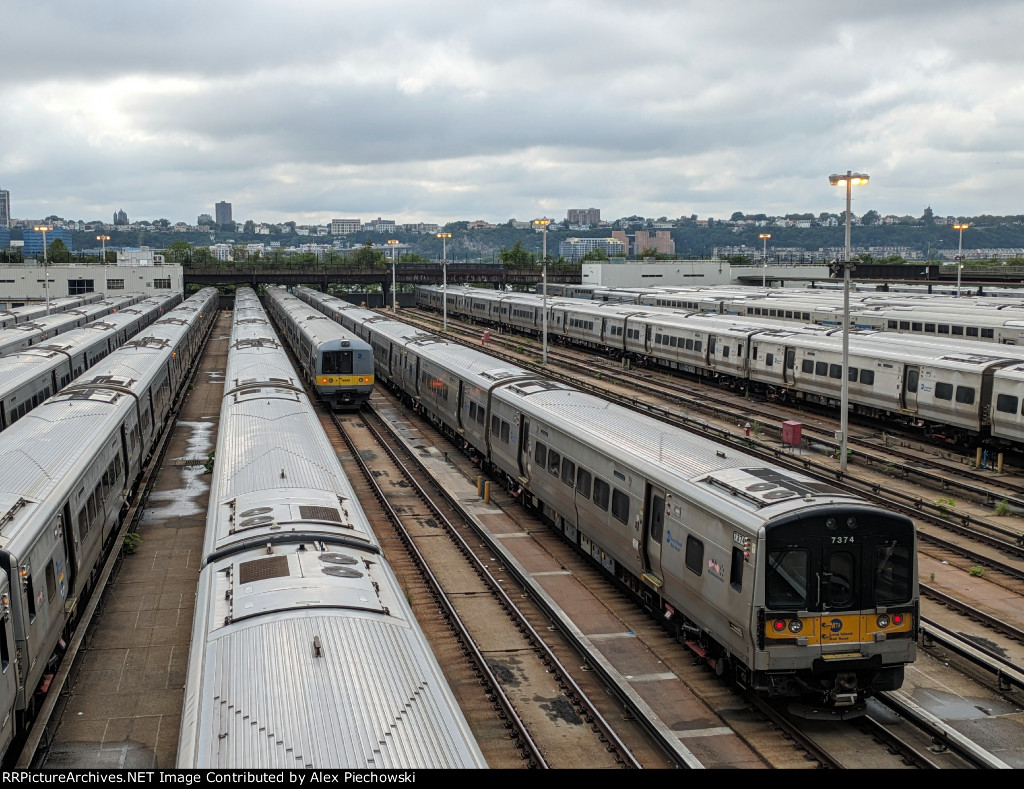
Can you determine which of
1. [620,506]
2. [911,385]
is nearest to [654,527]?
[620,506]

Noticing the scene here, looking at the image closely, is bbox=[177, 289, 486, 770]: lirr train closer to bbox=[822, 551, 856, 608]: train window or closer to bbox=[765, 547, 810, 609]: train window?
bbox=[765, 547, 810, 609]: train window

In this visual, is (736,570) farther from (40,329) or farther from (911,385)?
(40,329)

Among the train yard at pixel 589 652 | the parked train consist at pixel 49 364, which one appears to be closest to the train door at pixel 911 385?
the train yard at pixel 589 652

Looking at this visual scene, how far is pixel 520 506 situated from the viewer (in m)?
24.5

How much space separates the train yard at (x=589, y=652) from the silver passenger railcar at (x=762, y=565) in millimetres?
768

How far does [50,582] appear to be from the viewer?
12680 millimetres

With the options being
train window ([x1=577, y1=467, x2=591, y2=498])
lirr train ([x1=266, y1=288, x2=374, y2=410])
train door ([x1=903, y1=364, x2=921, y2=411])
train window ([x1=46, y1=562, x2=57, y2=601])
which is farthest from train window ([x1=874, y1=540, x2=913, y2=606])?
lirr train ([x1=266, y1=288, x2=374, y2=410])

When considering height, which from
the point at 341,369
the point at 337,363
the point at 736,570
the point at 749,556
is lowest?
the point at 736,570

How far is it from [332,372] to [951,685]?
28100 mm

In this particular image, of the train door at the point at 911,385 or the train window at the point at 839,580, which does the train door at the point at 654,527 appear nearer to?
the train window at the point at 839,580

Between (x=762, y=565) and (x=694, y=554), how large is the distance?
Result: 1962mm

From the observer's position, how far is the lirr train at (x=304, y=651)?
6.52 metres
